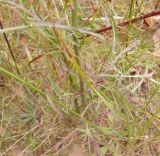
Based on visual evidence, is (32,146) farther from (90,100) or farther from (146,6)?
(146,6)

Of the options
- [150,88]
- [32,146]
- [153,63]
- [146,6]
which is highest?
[146,6]

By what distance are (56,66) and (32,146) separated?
36 centimetres

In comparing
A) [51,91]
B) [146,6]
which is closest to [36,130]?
[51,91]

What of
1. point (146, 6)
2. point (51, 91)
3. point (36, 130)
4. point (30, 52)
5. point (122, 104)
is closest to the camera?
point (122, 104)

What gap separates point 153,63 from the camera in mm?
1309

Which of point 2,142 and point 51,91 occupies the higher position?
point 51,91

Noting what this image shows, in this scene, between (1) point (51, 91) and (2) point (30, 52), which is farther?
(2) point (30, 52)

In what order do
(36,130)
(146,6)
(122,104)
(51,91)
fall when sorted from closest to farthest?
(122,104) → (51,91) → (36,130) → (146,6)

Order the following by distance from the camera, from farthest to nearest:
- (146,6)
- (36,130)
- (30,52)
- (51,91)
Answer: (146,6) < (30,52) < (36,130) < (51,91)

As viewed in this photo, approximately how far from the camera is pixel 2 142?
135cm

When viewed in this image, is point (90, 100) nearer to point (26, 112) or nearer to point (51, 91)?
point (51, 91)

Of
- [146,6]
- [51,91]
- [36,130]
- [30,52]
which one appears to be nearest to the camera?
[51,91]

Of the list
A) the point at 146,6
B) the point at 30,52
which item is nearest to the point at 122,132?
the point at 30,52

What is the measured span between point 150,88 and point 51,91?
17.0 inches
